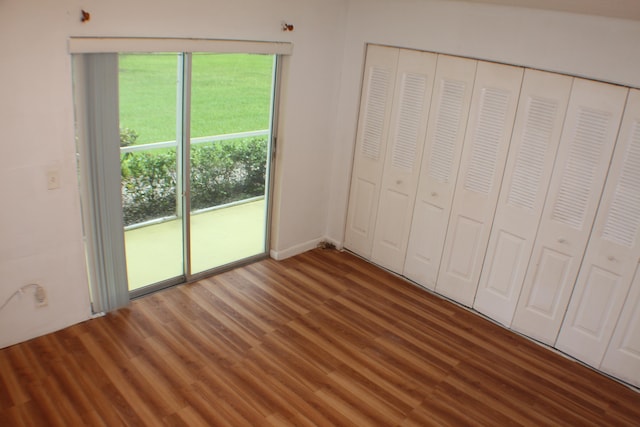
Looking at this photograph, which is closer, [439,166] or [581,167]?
[581,167]

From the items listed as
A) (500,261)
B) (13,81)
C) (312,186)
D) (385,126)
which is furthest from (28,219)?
(500,261)

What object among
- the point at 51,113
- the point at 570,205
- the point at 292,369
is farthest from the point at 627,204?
the point at 51,113

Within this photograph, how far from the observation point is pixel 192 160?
4.55 m

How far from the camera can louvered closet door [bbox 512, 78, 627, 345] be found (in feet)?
12.4

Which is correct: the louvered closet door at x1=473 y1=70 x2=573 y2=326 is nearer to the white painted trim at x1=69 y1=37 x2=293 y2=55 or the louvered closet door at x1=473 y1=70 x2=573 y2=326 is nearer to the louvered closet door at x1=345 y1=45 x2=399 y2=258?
the louvered closet door at x1=345 y1=45 x2=399 y2=258

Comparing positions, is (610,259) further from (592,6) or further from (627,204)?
(592,6)

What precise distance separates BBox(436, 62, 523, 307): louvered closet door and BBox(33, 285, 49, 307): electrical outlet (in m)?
3.40

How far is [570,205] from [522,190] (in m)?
0.39

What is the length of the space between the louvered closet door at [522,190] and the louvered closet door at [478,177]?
0.24 feet

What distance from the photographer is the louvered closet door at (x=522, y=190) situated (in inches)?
158

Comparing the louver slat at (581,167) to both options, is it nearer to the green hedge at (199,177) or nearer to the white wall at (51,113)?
the white wall at (51,113)

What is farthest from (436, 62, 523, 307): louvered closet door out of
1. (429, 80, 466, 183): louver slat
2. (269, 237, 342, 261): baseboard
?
(269, 237, 342, 261): baseboard

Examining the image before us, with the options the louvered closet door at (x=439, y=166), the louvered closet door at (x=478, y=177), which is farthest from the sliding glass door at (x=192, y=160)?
the louvered closet door at (x=478, y=177)

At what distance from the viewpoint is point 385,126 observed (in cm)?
506
